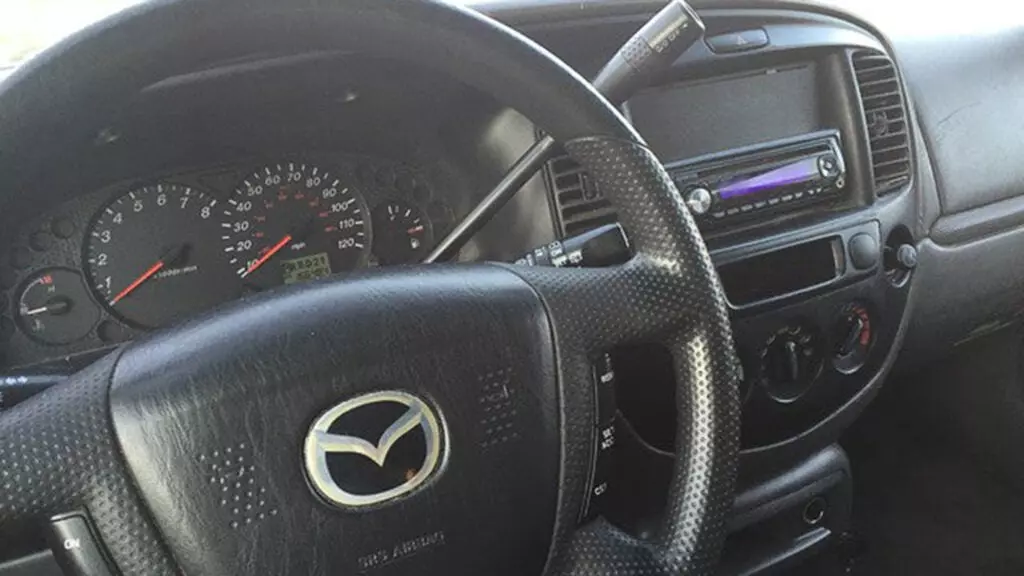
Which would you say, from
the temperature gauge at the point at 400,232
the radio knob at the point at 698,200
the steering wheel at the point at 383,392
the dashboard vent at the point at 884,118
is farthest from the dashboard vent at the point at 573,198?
the dashboard vent at the point at 884,118

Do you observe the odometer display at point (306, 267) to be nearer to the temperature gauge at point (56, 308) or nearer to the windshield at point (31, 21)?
the temperature gauge at point (56, 308)

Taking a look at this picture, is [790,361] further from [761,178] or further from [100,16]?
[100,16]

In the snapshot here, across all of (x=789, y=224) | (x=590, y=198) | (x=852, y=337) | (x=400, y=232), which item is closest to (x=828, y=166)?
(x=789, y=224)

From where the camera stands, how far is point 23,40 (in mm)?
1251

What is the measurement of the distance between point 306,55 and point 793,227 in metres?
0.62

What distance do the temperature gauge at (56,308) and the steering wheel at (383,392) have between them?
395 mm

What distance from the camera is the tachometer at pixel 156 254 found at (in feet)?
4.37

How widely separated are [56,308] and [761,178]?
31.5 inches

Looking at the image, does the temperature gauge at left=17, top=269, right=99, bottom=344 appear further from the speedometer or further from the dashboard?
the speedometer

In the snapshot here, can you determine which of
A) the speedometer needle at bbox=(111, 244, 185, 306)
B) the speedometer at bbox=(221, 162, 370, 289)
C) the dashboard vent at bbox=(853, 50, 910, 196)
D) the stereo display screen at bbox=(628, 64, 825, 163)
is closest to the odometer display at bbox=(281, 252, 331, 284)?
the speedometer at bbox=(221, 162, 370, 289)

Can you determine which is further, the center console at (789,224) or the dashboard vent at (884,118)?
the dashboard vent at (884,118)

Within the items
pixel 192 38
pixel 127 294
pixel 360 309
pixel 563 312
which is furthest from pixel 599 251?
pixel 127 294

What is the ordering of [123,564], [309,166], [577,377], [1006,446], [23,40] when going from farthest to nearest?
[1006,446], [309,166], [23,40], [577,377], [123,564]

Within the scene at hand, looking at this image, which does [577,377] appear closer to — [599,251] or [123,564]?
[599,251]
